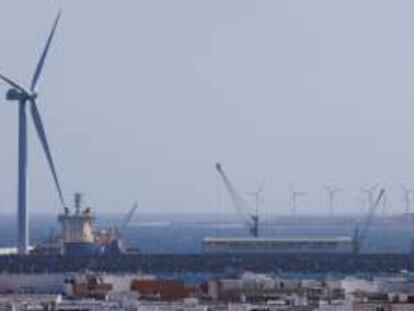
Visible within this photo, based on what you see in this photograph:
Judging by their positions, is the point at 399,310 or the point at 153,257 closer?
the point at 399,310

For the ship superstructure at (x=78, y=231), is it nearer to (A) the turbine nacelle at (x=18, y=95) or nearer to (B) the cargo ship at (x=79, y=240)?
(B) the cargo ship at (x=79, y=240)

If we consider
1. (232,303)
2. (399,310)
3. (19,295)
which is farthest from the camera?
(19,295)

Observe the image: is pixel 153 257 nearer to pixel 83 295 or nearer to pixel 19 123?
pixel 19 123

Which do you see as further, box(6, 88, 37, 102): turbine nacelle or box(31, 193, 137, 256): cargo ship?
box(31, 193, 137, 256): cargo ship

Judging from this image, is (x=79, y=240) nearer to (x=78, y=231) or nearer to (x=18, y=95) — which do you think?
(x=78, y=231)

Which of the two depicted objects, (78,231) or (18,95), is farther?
(78,231)

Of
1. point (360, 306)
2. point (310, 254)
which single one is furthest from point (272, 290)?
point (310, 254)

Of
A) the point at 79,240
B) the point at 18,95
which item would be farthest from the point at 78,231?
the point at 18,95

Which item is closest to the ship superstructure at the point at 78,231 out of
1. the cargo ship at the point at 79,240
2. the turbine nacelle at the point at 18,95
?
the cargo ship at the point at 79,240

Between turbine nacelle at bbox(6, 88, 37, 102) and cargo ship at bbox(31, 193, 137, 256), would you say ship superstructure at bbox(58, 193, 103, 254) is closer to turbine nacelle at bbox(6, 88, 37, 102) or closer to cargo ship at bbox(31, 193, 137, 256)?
cargo ship at bbox(31, 193, 137, 256)

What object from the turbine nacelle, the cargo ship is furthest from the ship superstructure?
the turbine nacelle

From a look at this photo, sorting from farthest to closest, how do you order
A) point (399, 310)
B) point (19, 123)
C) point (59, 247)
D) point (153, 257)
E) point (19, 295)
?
point (59, 247)
point (153, 257)
point (19, 123)
point (19, 295)
point (399, 310)
